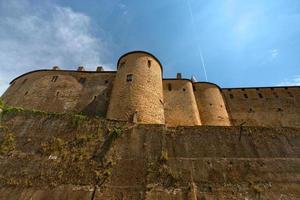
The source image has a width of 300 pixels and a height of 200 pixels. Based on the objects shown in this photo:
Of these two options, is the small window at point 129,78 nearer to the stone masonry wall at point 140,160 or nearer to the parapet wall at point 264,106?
the stone masonry wall at point 140,160

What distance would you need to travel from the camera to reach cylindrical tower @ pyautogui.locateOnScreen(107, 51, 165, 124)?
556 inches

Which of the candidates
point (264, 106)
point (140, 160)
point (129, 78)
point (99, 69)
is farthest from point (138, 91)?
point (264, 106)

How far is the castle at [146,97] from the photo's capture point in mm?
15391

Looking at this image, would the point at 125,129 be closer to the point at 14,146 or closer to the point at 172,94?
the point at 14,146

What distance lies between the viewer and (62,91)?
19.3 meters

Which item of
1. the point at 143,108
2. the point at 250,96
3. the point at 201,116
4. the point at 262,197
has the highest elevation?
the point at 250,96

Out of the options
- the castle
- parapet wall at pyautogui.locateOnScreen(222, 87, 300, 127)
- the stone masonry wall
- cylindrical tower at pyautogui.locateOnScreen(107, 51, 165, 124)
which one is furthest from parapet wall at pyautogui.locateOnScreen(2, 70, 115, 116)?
parapet wall at pyautogui.locateOnScreen(222, 87, 300, 127)

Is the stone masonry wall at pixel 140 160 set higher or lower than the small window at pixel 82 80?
lower

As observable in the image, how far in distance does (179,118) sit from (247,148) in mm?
9527

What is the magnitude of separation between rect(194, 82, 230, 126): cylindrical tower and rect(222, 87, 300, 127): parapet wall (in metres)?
2.19

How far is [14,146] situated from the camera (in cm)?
988

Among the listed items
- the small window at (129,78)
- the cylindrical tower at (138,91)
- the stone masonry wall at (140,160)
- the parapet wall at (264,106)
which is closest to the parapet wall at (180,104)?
the cylindrical tower at (138,91)

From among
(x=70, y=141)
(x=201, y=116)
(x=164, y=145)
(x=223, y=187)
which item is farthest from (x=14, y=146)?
(x=201, y=116)

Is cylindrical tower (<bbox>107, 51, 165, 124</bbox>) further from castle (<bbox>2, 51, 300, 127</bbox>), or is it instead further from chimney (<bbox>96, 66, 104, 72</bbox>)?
chimney (<bbox>96, 66, 104, 72</bbox>)
